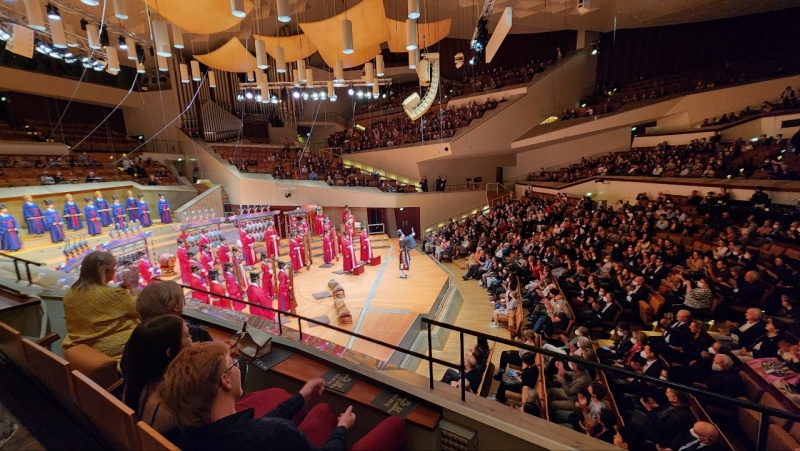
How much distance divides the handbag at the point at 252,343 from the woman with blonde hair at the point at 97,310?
23.2 inches

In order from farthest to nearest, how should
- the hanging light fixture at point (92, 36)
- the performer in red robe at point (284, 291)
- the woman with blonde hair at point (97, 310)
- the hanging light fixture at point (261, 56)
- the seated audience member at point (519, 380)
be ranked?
1. the hanging light fixture at point (261, 56)
2. the hanging light fixture at point (92, 36)
3. the performer in red robe at point (284, 291)
4. the seated audience member at point (519, 380)
5. the woman with blonde hair at point (97, 310)

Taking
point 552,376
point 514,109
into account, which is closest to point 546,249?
point 552,376

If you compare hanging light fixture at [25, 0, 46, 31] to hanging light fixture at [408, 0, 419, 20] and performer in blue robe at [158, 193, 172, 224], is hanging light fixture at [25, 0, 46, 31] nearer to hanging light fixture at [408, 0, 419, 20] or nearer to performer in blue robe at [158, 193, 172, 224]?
hanging light fixture at [408, 0, 419, 20]

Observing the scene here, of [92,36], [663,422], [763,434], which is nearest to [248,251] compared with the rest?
[92,36]

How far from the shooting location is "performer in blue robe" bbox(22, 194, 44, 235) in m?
8.45

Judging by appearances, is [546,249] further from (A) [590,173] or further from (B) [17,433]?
(B) [17,433]

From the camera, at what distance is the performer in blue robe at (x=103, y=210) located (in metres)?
9.88

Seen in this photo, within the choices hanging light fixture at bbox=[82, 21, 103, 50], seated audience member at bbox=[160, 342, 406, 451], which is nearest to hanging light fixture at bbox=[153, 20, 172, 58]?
hanging light fixture at bbox=[82, 21, 103, 50]

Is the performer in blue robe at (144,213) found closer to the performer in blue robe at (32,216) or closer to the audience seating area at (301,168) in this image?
the performer in blue robe at (32,216)

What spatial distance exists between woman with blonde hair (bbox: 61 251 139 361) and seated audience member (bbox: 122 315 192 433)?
0.68 metres

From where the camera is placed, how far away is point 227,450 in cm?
103

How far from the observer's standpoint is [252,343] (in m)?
2.20

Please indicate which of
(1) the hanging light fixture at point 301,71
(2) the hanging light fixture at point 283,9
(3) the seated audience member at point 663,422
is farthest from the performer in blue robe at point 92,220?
(3) the seated audience member at point 663,422

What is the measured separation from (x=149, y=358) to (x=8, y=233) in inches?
376
